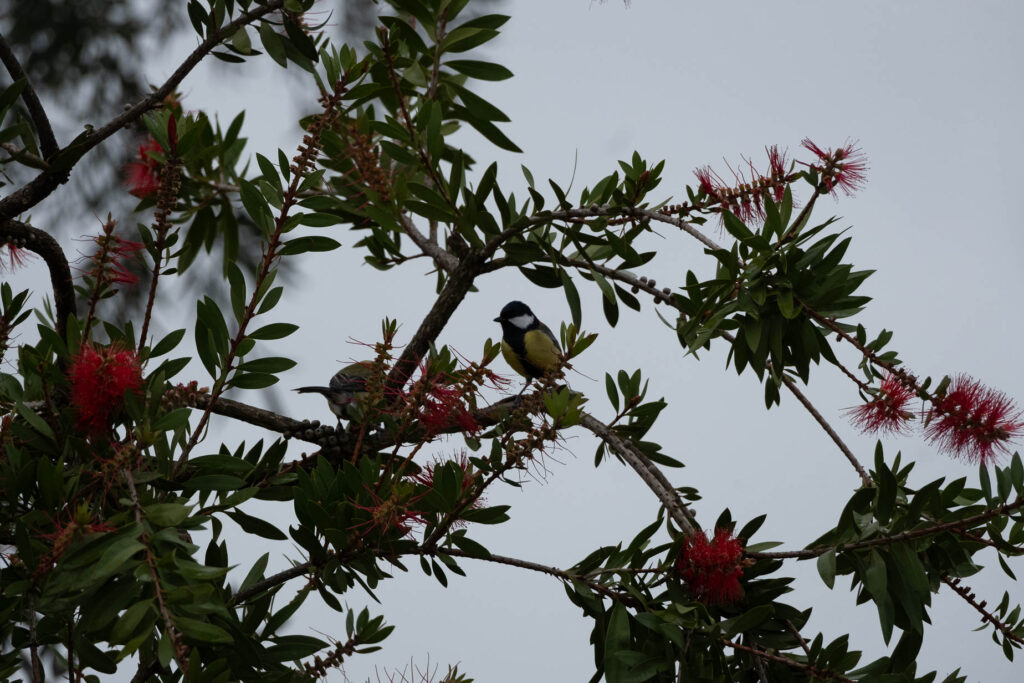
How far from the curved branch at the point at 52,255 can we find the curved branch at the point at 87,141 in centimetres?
3

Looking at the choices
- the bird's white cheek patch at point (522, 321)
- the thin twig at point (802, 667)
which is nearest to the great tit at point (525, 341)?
the bird's white cheek patch at point (522, 321)

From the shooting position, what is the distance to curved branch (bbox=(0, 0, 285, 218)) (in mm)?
1586

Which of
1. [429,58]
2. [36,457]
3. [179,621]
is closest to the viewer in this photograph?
[179,621]

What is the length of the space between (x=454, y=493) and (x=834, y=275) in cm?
65

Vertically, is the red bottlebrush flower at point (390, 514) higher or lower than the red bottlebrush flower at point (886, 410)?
lower

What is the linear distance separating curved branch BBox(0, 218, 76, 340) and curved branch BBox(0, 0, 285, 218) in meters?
0.03

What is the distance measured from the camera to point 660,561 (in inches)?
61.6

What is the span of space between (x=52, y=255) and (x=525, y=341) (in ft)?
4.50

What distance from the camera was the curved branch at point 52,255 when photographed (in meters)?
1.65

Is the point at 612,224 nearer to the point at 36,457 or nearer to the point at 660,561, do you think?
the point at 660,561

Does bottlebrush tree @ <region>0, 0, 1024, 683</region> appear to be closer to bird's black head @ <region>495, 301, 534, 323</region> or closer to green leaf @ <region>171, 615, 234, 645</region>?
green leaf @ <region>171, 615, 234, 645</region>

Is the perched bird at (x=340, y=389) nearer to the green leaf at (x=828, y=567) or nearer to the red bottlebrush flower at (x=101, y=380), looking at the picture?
the red bottlebrush flower at (x=101, y=380)

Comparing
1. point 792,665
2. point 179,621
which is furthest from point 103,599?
point 792,665

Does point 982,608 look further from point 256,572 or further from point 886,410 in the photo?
point 256,572
